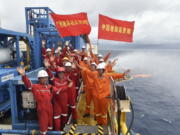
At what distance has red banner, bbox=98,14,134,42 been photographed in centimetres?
636

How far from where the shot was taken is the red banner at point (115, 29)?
20.9ft

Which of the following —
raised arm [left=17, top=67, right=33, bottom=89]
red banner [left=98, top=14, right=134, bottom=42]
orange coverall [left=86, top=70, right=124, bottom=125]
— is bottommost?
orange coverall [left=86, top=70, right=124, bottom=125]

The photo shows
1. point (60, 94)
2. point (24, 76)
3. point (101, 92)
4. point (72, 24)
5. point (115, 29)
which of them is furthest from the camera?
point (115, 29)

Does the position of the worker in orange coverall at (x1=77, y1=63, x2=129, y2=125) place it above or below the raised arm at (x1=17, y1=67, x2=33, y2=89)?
below

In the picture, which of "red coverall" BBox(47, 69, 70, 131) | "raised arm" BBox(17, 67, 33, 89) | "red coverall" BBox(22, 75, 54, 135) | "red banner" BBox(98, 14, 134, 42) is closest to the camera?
"raised arm" BBox(17, 67, 33, 89)

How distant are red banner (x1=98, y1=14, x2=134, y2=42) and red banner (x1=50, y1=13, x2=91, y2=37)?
0.62m

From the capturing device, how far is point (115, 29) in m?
6.47

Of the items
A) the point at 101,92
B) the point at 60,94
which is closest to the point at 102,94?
the point at 101,92

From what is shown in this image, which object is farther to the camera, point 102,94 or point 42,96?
point 102,94

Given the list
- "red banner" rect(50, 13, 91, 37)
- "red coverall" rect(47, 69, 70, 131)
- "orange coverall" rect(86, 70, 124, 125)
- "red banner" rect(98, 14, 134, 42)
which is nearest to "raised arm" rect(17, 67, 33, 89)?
"red coverall" rect(47, 69, 70, 131)

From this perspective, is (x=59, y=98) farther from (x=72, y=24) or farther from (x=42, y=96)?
(x=72, y=24)

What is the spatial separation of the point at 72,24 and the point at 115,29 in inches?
64.3

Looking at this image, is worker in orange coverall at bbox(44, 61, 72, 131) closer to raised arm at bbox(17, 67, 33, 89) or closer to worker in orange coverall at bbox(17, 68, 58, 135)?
worker in orange coverall at bbox(17, 68, 58, 135)

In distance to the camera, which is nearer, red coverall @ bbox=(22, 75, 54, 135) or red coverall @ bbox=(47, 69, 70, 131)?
red coverall @ bbox=(22, 75, 54, 135)
